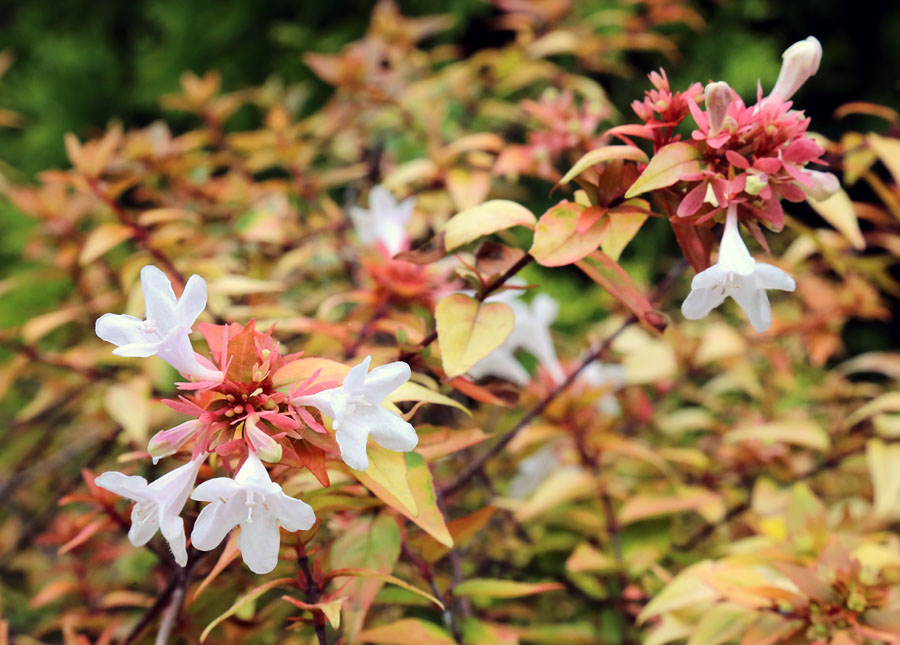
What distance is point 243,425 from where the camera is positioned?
57 centimetres

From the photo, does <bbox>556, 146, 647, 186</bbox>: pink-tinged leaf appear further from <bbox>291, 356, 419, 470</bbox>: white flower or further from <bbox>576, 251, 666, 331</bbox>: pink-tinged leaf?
<bbox>291, 356, 419, 470</bbox>: white flower

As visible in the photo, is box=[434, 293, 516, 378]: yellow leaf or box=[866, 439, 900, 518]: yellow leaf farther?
box=[866, 439, 900, 518]: yellow leaf

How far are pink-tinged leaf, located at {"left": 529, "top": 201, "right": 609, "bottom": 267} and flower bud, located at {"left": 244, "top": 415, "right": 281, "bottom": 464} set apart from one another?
284mm

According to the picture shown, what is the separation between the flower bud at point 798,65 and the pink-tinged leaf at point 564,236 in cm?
21

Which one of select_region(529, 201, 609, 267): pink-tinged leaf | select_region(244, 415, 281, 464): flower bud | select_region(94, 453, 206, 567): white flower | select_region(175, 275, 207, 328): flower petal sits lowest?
select_region(94, 453, 206, 567): white flower

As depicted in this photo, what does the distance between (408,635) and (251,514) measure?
0.88ft

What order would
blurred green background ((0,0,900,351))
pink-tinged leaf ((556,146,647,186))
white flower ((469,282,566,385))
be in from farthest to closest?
blurred green background ((0,0,900,351)) → white flower ((469,282,566,385)) → pink-tinged leaf ((556,146,647,186))

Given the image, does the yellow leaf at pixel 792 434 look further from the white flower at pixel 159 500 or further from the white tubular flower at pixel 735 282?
the white flower at pixel 159 500

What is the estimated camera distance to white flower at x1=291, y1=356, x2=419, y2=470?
531 mm

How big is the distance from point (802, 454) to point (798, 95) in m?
1.81

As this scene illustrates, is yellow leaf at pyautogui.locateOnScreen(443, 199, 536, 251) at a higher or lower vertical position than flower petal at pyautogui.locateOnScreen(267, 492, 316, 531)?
higher

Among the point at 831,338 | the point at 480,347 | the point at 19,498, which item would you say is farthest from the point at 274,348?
the point at 19,498

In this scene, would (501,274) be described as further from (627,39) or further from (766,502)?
(627,39)

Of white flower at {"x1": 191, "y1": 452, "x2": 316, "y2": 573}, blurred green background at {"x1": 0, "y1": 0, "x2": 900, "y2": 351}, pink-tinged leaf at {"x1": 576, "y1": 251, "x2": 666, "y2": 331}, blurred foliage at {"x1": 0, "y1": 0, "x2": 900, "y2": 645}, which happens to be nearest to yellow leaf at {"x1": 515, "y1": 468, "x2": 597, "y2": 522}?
blurred foliage at {"x1": 0, "y1": 0, "x2": 900, "y2": 645}
